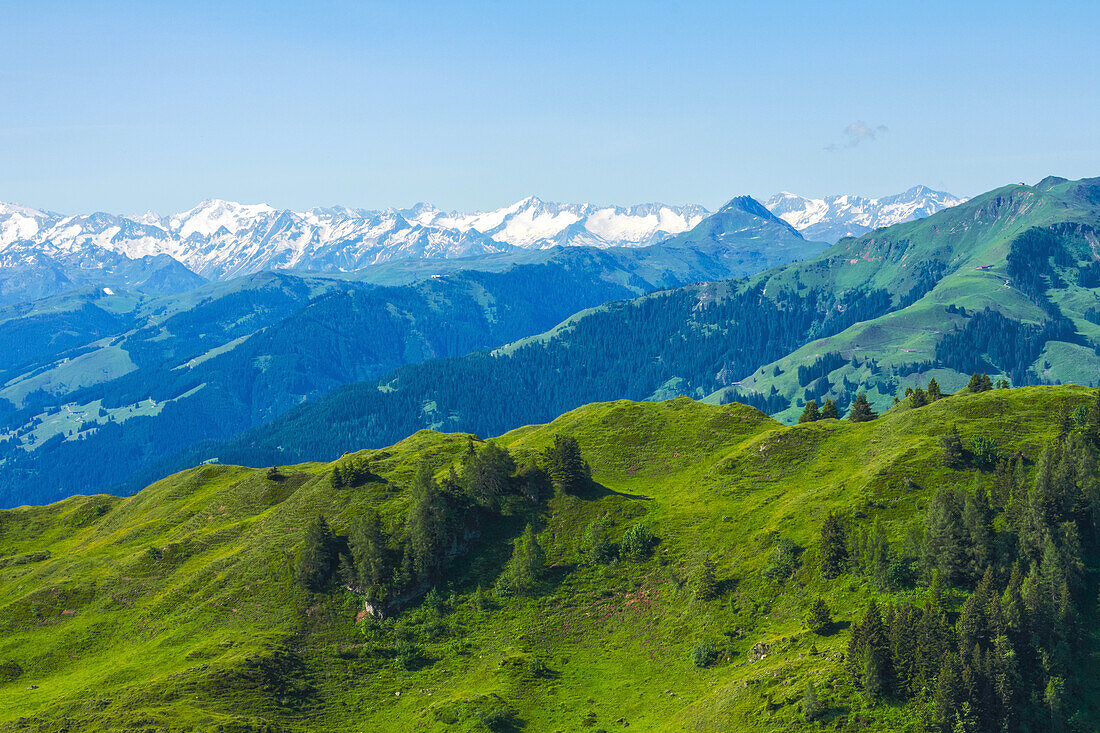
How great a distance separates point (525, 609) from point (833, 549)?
48576 millimetres

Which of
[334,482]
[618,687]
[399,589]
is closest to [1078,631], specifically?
[618,687]

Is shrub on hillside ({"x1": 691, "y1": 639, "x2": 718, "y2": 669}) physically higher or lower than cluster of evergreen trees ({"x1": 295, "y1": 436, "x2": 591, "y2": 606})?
lower

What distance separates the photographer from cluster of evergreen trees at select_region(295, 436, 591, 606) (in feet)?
410

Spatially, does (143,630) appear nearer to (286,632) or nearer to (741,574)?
(286,632)

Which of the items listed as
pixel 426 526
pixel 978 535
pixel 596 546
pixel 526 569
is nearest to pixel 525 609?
pixel 526 569

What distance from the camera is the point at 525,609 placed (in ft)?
398

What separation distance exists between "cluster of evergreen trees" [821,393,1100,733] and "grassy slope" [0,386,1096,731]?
4767 millimetres

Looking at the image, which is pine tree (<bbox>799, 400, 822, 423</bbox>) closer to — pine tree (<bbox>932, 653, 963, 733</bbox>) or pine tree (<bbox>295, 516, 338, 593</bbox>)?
pine tree (<bbox>932, 653, 963, 733</bbox>)

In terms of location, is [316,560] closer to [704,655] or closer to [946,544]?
[704,655]

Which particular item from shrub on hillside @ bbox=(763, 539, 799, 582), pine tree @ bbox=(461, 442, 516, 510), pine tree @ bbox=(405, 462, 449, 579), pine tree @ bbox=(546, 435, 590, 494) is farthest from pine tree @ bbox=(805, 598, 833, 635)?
pine tree @ bbox=(461, 442, 516, 510)

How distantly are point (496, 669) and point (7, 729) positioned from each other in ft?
201

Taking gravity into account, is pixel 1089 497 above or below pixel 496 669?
above

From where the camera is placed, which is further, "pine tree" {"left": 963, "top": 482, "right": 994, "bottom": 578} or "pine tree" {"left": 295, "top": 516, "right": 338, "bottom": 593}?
"pine tree" {"left": 295, "top": 516, "right": 338, "bottom": 593}

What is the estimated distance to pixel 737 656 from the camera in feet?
334
